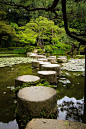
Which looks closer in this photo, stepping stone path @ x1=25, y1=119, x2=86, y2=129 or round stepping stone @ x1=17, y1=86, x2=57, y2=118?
stepping stone path @ x1=25, y1=119, x2=86, y2=129

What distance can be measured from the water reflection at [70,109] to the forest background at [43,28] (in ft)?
5.16

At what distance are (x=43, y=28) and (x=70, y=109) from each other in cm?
1632

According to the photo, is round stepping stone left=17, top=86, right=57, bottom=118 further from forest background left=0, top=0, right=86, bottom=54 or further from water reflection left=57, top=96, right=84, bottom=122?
forest background left=0, top=0, right=86, bottom=54

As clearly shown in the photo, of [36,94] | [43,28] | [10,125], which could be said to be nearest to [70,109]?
[36,94]

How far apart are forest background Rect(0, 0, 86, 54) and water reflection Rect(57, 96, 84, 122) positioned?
5.16 ft

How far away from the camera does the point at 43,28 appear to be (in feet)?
58.3

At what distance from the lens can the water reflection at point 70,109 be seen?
2541mm

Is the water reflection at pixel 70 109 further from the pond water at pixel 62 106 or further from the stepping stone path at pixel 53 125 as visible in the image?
the stepping stone path at pixel 53 125

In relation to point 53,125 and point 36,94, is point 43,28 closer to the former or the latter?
point 36,94

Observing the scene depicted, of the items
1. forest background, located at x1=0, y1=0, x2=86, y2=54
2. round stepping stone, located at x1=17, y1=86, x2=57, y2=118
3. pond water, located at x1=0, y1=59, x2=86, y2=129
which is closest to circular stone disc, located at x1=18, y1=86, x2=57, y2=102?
round stepping stone, located at x1=17, y1=86, x2=57, y2=118

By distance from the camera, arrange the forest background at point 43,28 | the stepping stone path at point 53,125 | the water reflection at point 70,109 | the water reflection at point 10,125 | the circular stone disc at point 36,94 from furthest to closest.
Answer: the forest background at point 43,28
the water reflection at point 70,109
the circular stone disc at point 36,94
the water reflection at point 10,125
the stepping stone path at point 53,125

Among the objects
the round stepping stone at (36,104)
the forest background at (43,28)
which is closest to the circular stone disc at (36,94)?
the round stepping stone at (36,104)

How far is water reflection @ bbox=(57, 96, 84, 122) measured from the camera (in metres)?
2.54

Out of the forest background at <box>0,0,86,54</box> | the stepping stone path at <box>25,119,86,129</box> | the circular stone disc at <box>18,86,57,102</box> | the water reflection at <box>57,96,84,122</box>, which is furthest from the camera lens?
the forest background at <box>0,0,86,54</box>
